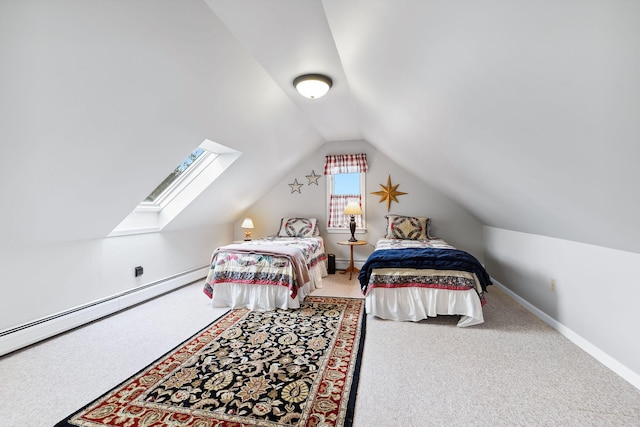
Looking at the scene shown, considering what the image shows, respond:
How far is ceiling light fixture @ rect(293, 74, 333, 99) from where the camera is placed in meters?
2.62

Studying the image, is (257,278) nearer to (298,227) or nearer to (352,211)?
(298,227)

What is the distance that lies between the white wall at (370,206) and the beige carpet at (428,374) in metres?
2.01

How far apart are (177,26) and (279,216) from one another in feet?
12.5

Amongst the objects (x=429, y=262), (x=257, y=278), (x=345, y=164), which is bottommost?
(x=257, y=278)

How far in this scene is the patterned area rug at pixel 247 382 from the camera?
145cm

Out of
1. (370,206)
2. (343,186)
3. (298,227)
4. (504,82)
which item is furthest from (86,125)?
(370,206)

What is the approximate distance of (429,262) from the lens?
2680 mm

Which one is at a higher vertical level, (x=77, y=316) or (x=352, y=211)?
(x=352, y=211)

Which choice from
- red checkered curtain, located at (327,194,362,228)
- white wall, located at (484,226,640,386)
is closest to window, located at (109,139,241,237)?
red checkered curtain, located at (327,194,362,228)

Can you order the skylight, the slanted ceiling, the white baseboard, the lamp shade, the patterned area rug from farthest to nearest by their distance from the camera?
the lamp shade → the skylight → the white baseboard → the patterned area rug → the slanted ceiling

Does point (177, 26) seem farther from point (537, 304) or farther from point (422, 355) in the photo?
point (537, 304)

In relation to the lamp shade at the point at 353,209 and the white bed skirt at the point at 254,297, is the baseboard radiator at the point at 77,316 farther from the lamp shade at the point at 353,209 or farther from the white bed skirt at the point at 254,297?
the lamp shade at the point at 353,209

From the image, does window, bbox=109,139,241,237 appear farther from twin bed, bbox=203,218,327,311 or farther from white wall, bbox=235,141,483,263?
white wall, bbox=235,141,483,263

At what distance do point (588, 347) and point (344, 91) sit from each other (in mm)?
2986
